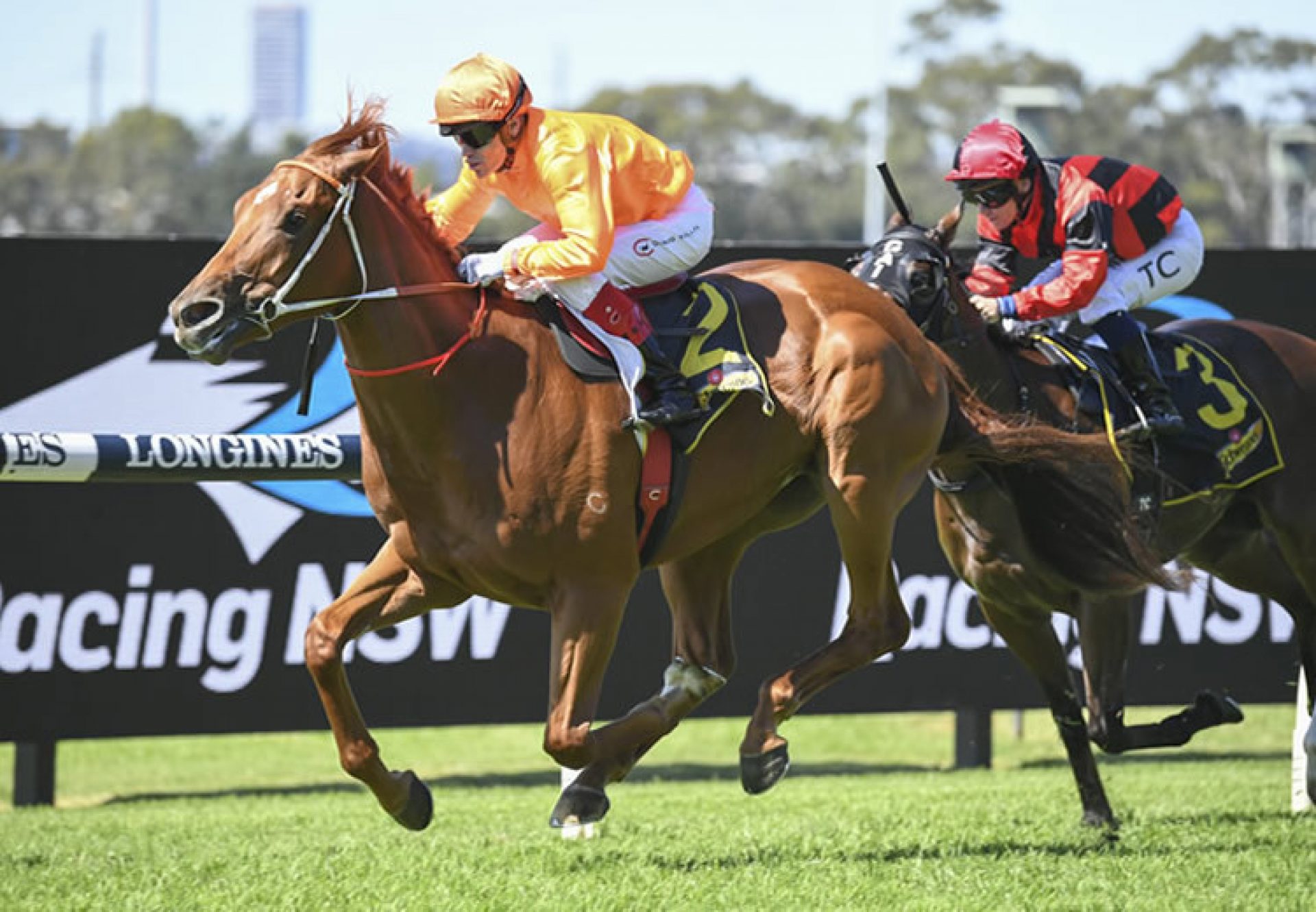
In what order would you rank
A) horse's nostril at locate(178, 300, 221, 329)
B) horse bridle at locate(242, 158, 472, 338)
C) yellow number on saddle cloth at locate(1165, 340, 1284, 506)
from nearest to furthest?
horse's nostril at locate(178, 300, 221, 329) → horse bridle at locate(242, 158, 472, 338) → yellow number on saddle cloth at locate(1165, 340, 1284, 506)

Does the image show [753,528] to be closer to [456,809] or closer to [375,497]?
[375,497]

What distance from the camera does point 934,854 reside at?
5.76 m

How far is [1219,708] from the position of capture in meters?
6.53

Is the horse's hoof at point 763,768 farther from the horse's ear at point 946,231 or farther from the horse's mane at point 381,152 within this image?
the horse's ear at point 946,231

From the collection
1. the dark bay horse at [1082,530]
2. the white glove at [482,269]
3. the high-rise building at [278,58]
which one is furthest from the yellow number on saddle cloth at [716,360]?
the high-rise building at [278,58]

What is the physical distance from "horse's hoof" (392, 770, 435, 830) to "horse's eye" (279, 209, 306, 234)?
4.93 ft

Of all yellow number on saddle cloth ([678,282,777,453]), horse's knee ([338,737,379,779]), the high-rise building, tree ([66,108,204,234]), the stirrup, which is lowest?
the high-rise building

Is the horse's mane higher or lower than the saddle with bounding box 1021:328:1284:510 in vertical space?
higher

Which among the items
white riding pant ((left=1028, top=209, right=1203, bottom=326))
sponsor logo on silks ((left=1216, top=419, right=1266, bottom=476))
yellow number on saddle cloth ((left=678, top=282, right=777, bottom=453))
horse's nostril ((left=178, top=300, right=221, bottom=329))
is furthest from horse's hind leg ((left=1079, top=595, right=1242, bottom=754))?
horse's nostril ((left=178, top=300, right=221, bottom=329))

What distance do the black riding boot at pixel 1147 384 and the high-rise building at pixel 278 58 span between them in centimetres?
12627

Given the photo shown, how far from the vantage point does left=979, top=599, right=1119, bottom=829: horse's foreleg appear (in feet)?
20.8

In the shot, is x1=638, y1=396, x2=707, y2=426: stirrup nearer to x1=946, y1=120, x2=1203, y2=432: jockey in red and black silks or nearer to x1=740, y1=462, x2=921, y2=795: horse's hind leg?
x1=740, y1=462, x2=921, y2=795: horse's hind leg

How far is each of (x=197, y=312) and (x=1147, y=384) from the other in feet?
11.2

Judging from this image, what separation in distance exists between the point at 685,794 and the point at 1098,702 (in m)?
2.09
